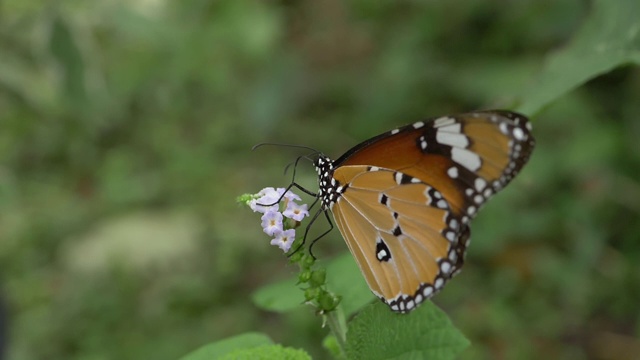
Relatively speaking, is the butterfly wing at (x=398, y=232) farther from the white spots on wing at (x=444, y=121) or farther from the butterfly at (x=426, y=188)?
the white spots on wing at (x=444, y=121)

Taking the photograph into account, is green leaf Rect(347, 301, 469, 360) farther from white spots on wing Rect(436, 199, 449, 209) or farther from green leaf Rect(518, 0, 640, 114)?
green leaf Rect(518, 0, 640, 114)

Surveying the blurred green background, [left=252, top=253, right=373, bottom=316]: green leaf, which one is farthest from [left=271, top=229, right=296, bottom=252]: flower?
the blurred green background

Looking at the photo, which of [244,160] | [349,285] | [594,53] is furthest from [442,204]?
[244,160]

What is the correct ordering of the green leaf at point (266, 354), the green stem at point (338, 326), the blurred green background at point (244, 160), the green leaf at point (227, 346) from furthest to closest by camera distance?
the blurred green background at point (244, 160) < the green leaf at point (227, 346) < the green stem at point (338, 326) < the green leaf at point (266, 354)

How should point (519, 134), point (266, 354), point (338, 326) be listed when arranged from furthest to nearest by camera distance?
point (519, 134), point (338, 326), point (266, 354)

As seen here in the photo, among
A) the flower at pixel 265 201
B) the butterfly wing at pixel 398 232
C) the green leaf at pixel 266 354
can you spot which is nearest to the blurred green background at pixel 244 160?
the butterfly wing at pixel 398 232

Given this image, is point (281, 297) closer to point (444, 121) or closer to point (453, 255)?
point (453, 255)

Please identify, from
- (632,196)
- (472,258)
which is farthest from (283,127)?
(632,196)

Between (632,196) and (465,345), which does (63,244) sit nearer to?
(632,196)
